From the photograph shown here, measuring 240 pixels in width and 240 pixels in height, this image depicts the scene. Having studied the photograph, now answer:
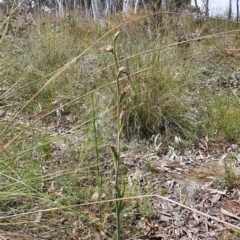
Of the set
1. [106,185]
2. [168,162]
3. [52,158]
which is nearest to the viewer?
[106,185]

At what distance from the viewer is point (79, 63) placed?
2.82 meters

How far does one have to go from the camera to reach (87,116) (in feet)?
6.77

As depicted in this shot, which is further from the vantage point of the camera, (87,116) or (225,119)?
(87,116)

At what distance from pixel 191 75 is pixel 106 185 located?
1.36 meters

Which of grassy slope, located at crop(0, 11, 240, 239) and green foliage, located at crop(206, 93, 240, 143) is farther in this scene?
green foliage, located at crop(206, 93, 240, 143)

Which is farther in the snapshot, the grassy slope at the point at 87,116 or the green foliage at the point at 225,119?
the green foliage at the point at 225,119

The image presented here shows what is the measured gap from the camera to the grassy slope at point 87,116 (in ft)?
3.71

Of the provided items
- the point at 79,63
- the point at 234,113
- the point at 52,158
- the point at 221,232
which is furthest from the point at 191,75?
the point at 221,232

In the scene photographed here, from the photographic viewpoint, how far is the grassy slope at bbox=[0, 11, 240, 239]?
1131mm

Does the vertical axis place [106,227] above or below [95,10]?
below

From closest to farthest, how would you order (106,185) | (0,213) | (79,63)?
(0,213) < (106,185) < (79,63)

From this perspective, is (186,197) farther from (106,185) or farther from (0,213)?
(0,213)

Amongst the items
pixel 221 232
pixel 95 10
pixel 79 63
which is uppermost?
pixel 95 10

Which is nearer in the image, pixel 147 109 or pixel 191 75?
pixel 147 109
